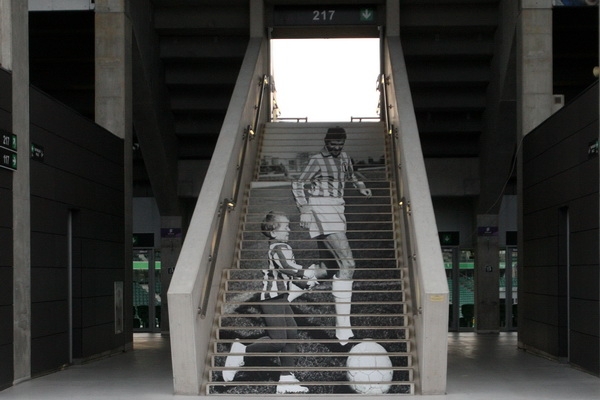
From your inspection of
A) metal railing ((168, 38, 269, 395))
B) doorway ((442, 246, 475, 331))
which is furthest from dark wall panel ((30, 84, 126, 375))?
doorway ((442, 246, 475, 331))

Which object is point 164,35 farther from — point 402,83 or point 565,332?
point 565,332

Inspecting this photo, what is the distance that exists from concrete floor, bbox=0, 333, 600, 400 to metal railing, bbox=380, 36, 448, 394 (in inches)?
13.4

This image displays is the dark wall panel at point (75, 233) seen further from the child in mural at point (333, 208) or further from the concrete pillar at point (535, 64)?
the concrete pillar at point (535, 64)

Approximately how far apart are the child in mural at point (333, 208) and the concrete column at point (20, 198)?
3461 millimetres

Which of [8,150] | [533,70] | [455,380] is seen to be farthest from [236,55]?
[455,380]

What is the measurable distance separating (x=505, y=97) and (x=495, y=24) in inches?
52.6

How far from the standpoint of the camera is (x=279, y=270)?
39.4 ft

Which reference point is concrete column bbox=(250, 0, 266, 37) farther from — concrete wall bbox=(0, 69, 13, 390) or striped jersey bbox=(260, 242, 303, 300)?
concrete wall bbox=(0, 69, 13, 390)

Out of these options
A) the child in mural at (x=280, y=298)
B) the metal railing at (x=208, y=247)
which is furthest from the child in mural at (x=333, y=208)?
the metal railing at (x=208, y=247)

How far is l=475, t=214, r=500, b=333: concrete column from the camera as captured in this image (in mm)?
21406

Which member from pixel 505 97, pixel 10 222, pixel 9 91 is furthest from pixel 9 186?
pixel 505 97

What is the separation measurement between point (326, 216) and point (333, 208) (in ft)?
0.85

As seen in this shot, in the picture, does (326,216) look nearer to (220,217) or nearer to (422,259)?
(220,217)

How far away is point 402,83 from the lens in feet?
49.9
